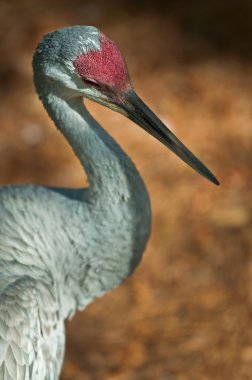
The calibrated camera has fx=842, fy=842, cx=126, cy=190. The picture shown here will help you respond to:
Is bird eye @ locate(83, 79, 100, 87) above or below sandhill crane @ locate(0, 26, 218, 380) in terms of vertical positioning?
above

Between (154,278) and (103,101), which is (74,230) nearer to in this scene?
(103,101)

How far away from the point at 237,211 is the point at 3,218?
204cm

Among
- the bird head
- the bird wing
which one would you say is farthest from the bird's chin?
the bird wing

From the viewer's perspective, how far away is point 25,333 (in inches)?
135

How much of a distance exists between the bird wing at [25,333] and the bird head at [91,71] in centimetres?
82

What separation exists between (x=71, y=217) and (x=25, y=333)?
1.89 ft

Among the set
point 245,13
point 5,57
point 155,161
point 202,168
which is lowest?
point 202,168

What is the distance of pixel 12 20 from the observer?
7074 mm

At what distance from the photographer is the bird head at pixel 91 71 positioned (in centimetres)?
323

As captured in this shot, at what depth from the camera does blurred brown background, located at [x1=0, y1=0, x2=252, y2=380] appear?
4594mm

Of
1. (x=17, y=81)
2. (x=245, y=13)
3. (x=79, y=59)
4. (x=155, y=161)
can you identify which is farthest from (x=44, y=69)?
(x=245, y=13)

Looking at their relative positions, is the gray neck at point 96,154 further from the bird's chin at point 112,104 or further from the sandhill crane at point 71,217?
the bird's chin at point 112,104

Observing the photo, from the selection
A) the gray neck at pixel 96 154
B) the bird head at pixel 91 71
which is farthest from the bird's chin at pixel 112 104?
the gray neck at pixel 96 154

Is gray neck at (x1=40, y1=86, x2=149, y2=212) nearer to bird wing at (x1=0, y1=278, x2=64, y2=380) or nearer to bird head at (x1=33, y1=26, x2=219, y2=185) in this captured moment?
bird head at (x1=33, y1=26, x2=219, y2=185)
